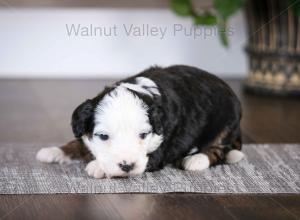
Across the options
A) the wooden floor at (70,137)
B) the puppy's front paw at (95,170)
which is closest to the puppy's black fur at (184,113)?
the puppy's front paw at (95,170)

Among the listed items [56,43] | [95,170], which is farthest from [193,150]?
[56,43]

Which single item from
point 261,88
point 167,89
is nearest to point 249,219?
point 167,89

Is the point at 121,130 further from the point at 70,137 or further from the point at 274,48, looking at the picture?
the point at 274,48

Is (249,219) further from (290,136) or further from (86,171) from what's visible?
(290,136)

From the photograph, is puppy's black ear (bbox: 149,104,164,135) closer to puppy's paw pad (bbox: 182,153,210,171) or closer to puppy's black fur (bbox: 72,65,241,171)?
puppy's black fur (bbox: 72,65,241,171)

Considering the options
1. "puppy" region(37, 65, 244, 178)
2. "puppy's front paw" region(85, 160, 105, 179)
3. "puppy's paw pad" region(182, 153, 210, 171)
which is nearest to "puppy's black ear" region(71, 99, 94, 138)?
"puppy" region(37, 65, 244, 178)

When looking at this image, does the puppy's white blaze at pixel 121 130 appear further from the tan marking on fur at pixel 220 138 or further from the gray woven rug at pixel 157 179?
the tan marking on fur at pixel 220 138
